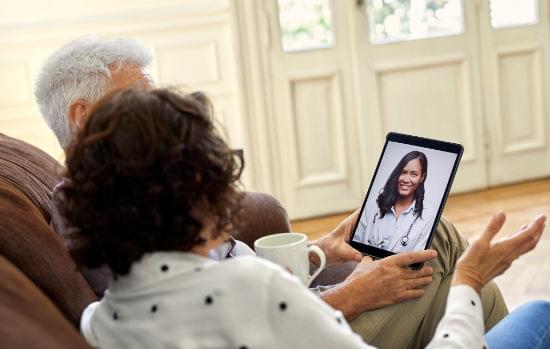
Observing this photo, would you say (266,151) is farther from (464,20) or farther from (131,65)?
(131,65)

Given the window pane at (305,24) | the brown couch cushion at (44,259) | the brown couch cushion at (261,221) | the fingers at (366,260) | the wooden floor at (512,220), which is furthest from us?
the window pane at (305,24)

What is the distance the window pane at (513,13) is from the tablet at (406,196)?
290 centimetres

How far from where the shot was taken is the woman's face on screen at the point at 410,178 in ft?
4.89

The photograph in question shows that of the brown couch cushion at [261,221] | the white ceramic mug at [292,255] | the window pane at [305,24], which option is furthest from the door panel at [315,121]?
the white ceramic mug at [292,255]

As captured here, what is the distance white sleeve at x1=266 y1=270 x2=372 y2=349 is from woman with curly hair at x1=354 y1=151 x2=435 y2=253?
0.57m

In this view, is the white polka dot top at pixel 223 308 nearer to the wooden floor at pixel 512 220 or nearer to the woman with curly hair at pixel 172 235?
the woman with curly hair at pixel 172 235

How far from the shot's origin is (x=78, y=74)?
1.64m

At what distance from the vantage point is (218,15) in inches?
156

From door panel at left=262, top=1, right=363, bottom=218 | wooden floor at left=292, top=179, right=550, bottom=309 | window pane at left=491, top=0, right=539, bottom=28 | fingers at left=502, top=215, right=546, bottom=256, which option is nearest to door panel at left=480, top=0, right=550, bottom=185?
window pane at left=491, top=0, right=539, bottom=28

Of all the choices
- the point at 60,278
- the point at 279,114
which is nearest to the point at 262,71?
the point at 279,114

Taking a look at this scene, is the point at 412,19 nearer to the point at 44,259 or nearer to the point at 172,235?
the point at 44,259

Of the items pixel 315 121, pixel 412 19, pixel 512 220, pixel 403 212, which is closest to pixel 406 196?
pixel 403 212

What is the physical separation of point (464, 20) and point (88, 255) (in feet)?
11.4

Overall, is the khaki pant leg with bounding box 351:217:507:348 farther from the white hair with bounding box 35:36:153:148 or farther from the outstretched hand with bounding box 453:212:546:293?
the white hair with bounding box 35:36:153:148
